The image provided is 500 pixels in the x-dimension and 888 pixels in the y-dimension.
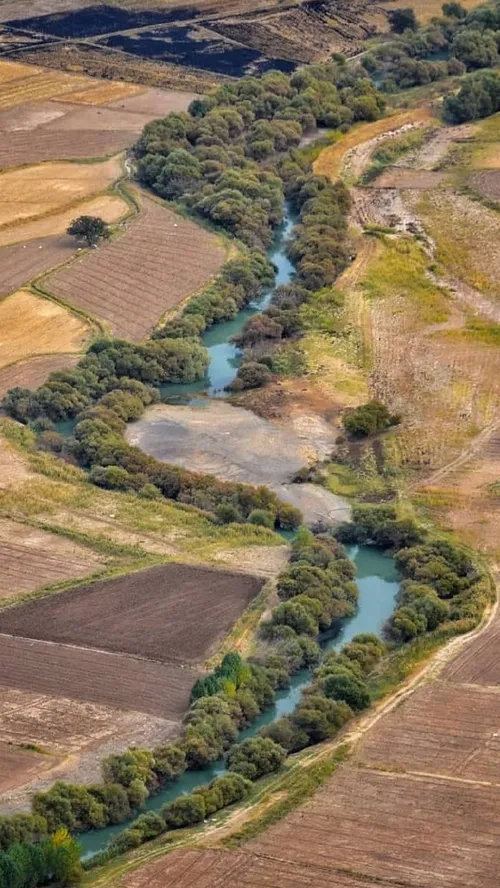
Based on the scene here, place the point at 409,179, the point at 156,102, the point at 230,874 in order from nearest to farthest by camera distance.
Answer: the point at 230,874
the point at 409,179
the point at 156,102

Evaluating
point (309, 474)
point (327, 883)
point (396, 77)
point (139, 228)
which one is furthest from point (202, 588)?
point (396, 77)

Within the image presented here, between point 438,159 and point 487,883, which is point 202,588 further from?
point 438,159

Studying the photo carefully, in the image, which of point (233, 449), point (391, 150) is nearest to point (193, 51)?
point (391, 150)

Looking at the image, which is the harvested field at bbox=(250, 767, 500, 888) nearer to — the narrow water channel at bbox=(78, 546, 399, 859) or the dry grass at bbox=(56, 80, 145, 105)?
the narrow water channel at bbox=(78, 546, 399, 859)

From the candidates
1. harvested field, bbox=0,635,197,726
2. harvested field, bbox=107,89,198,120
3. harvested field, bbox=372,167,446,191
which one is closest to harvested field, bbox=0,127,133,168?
harvested field, bbox=107,89,198,120

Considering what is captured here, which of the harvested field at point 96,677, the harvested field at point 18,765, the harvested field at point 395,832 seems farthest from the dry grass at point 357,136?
the harvested field at point 395,832

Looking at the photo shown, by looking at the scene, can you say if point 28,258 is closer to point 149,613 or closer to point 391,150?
point 391,150
